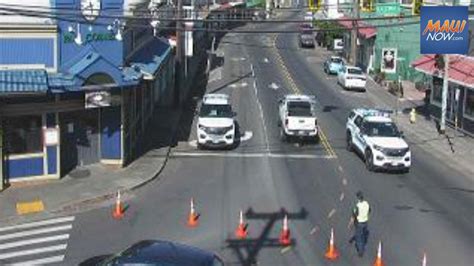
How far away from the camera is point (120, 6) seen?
101 ft

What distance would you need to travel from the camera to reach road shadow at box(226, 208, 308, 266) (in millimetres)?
21192

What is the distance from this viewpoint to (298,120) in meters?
38.1

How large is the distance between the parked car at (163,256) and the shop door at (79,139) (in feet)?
53.3

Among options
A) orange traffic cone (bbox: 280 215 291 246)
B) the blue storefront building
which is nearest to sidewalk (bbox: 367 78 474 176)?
orange traffic cone (bbox: 280 215 291 246)

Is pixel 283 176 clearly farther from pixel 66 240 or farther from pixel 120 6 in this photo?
pixel 66 240

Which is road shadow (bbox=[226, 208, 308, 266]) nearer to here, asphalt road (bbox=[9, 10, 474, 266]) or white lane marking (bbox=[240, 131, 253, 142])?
asphalt road (bbox=[9, 10, 474, 266])

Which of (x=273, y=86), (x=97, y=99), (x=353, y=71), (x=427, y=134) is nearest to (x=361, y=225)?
(x=97, y=99)

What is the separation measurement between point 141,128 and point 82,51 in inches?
387

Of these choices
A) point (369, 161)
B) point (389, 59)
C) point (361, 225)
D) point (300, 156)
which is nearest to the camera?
point (361, 225)

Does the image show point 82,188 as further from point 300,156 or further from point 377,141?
point 377,141

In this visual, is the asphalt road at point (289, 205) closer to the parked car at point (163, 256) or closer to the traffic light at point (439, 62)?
the parked car at point (163, 256)

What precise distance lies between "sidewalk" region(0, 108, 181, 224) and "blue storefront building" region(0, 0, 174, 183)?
0.61 m

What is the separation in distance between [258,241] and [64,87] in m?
9.71

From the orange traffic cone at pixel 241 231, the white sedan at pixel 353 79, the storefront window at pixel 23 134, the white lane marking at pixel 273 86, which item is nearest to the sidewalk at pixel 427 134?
the white sedan at pixel 353 79
